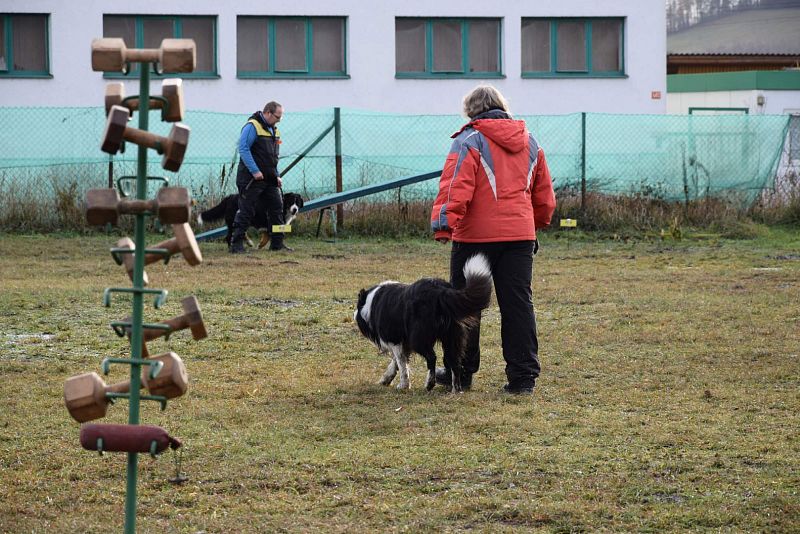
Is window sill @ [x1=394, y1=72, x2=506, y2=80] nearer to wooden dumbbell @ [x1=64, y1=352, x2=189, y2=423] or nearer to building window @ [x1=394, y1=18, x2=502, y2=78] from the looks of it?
building window @ [x1=394, y1=18, x2=502, y2=78]

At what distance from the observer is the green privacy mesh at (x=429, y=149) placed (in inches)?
762

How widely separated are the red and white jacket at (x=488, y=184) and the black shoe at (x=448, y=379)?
0.86m

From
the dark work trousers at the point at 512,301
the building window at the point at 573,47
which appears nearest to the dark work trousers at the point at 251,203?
the dark work trousers at the point at 512,301

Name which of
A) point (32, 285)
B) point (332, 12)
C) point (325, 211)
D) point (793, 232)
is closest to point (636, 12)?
point (332, 12)

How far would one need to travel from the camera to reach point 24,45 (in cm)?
2369

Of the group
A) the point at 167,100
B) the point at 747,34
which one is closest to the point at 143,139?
the point at 167,100

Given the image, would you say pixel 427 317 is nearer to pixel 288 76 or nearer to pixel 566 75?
pixel 288 76

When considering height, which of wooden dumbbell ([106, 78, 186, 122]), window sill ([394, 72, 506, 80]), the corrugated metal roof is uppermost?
the corrugated metal roof

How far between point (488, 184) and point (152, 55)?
3722 millimetres

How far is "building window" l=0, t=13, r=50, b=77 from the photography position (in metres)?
23.6

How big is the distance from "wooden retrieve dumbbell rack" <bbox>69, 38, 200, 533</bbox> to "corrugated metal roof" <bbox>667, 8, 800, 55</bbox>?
60.7m

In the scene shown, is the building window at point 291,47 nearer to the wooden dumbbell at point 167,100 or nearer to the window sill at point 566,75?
the window sill at point 566,75

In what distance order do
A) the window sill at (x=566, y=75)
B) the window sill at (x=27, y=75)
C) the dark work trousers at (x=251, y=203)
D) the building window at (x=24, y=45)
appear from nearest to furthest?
1. the dark work trousers at (x=251, y=203)
2. the window sill at (x=27, y=75)
3. the building window at (x=24, y=45)
4. the window sill at (x=566, y=75)

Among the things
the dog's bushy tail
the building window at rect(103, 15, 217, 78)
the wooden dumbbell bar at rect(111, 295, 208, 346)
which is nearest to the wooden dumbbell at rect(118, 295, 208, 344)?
the wooden dumbbell bar at rect(111, 295, 208, 346)
